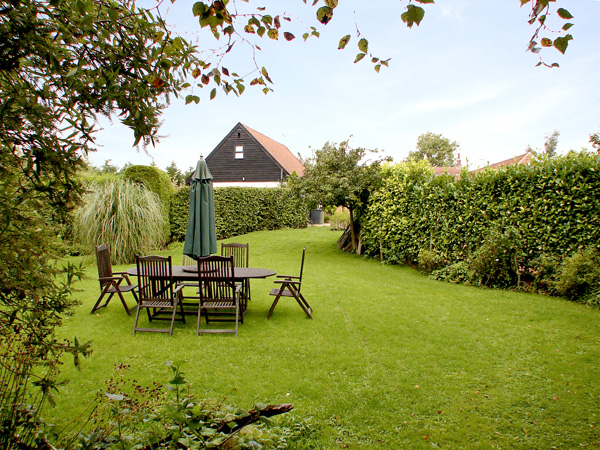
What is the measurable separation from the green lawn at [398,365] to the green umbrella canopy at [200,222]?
4.13ft

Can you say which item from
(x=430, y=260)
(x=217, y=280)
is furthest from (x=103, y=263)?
(x=430, y=260)

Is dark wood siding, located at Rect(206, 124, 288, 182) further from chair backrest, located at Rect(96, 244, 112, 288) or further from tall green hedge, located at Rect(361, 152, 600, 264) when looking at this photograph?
chair backrest, located at Rect(96, 244, 112, 288)

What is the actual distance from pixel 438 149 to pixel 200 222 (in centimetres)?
5575

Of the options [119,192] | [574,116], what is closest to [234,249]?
[119,192]

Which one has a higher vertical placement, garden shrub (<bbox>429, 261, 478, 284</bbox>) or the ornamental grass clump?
the ornamental grass clump

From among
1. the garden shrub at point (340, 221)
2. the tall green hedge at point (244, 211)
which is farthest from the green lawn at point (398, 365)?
the garden shrub at point (340, 221)

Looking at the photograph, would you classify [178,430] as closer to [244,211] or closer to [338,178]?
[338,178]

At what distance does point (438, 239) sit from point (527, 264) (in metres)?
2.44

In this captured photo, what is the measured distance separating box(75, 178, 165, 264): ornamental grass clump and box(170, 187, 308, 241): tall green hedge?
373 centimetres

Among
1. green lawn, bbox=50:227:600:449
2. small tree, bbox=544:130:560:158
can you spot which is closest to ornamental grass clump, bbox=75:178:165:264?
green lawn, bbox=50:227:600:449

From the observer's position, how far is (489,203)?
8.70 meters

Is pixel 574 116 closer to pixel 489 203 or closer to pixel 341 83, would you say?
pixel 489 203

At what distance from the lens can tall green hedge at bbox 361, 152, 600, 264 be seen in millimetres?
7156

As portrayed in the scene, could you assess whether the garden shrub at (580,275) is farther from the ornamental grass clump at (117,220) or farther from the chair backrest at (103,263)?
the ornamental grass clump at (117,220)
